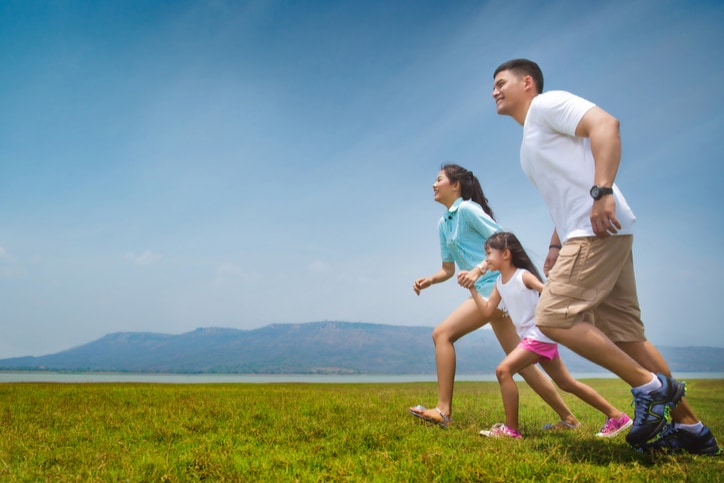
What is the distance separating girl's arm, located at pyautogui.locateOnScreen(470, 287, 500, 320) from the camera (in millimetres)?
5832

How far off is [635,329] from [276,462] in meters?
3.31

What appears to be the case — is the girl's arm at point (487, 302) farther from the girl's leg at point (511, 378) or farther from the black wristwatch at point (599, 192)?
the black wristwatch at point (599, 192)

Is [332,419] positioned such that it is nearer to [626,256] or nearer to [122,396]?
[626,256]

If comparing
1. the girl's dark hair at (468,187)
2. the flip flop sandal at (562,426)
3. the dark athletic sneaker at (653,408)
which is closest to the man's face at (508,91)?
the girl's dark hair at (468,187)

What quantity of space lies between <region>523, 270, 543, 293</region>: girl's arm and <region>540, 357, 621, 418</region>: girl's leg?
3.04 ft

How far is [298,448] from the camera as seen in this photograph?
179 inches

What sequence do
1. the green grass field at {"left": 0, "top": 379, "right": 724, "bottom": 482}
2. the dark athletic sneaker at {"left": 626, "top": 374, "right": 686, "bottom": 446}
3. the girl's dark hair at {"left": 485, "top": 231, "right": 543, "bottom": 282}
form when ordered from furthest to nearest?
the girl's dark hair at {"left": 485, "top": 231, "right": 543, "bottom": 282}, the dark athletic sneaker at {"left": 626, "top": 374, "right": 686, "bottom": 446}, the green grass field at {"left": 0, "top": 379, "right": 724, "bottom": 482}

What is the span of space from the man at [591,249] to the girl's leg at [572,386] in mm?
1313

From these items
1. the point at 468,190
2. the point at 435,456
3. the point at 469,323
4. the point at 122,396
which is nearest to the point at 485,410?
the point at 469,323

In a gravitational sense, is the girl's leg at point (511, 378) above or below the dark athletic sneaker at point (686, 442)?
above

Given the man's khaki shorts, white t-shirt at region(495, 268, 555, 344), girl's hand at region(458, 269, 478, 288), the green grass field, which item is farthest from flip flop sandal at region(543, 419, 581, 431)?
the man's khaki shorts

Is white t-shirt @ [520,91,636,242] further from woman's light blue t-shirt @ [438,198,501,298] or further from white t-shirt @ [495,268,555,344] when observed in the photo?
woman's light blue t-shirt @ [438,198,501,298]

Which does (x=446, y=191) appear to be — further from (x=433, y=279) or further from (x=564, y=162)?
(x=564, y=162)

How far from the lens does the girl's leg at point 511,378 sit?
17.2 feet
